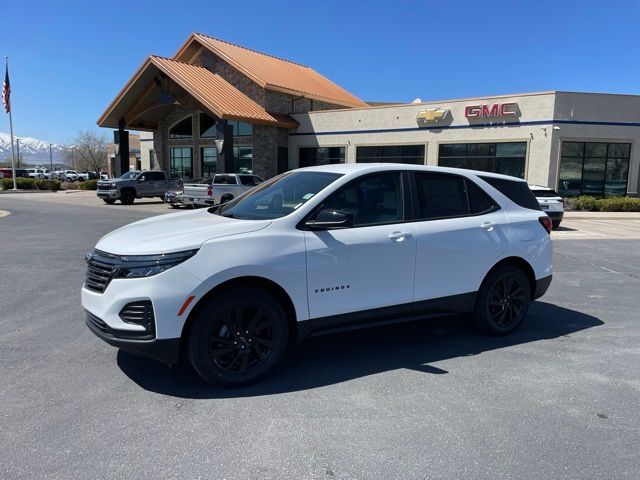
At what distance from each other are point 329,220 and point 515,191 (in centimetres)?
266

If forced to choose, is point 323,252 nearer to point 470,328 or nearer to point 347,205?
point 347,205

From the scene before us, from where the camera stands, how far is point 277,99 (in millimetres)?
31781

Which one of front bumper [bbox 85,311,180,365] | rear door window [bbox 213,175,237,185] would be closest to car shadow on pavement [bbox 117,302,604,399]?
front bumper [bbox 85,311,180,365]

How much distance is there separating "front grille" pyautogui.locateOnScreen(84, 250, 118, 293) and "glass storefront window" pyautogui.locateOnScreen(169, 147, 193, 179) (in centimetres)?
3169

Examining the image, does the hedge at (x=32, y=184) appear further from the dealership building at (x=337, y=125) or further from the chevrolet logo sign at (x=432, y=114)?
the chevrolet logo sign at (x=432, y=114)

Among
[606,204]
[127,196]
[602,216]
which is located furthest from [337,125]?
[602,216]

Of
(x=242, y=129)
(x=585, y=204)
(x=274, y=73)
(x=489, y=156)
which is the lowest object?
(x=585, y=204)

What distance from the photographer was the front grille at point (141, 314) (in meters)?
3.74

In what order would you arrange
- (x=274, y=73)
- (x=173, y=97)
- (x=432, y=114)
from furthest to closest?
(x=274, y=73) → (x=173, y=97) → (x=432, y=114)

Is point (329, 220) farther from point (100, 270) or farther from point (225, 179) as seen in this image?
point (225, 179)

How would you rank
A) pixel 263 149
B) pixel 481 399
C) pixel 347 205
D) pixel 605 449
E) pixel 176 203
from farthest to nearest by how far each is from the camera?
pixel 263 149 → pixel 176 203 → pixel 347 205 → pixel 481 399 → pixel 605 449

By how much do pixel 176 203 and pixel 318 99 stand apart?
12668 mm

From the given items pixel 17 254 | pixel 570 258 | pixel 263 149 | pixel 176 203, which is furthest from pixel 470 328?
pixel 263 149

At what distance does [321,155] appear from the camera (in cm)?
3184
